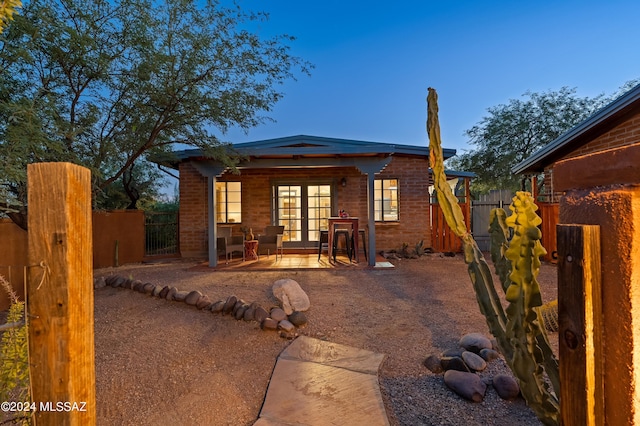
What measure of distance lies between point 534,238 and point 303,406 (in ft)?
5.89

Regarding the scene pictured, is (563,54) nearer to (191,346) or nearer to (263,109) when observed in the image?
(263,109)

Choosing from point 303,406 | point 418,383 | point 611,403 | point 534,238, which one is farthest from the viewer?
point 418,383

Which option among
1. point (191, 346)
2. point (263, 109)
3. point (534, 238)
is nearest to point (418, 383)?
point (534, 238)

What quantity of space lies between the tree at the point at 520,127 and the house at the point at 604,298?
15440mm

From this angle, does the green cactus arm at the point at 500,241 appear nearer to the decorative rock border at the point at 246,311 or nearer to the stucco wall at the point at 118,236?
the decorative rock border at the point at 246,311

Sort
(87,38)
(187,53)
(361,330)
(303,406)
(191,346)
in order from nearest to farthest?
(303,406) < (191,346) < (361,330) < (87,38) < (187,53)

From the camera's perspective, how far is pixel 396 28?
55.2 ft

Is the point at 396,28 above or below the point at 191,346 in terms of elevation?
above

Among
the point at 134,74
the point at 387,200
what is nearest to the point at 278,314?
the point at 134,74

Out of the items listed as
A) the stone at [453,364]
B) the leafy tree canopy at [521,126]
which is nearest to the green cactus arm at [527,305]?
the stone at [453,364]

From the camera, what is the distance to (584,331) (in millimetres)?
881

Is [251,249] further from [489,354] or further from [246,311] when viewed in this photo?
[489,354]

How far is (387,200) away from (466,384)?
7162 millimetres

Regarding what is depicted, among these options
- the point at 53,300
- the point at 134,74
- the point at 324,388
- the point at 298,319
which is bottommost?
the point at 324,388
